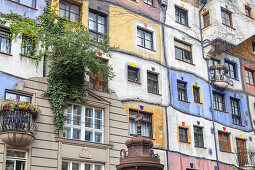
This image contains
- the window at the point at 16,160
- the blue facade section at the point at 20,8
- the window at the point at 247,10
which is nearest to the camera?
the window at the point at 16,160

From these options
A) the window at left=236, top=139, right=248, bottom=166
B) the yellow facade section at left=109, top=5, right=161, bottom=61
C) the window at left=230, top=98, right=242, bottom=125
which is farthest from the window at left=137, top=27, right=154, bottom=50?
the window at left=236, top=139, right=248, bottom=166

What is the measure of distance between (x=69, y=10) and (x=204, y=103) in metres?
9.41

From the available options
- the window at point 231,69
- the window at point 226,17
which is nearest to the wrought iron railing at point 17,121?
the window at point 231,69

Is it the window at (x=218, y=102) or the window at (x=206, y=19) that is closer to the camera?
the window at (x=218, y=102)

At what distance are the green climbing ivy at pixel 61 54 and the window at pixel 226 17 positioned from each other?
11161 millimetres

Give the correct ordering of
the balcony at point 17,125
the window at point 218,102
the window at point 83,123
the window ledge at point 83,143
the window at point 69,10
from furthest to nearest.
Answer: the window at point 218,102
the window at point 69,10
the window at point 83,123
the window ledge at point 83,143
the balcony at point 17,125

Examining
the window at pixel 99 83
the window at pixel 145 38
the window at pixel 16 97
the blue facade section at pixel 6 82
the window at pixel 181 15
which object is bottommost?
the window at pixel 16 97

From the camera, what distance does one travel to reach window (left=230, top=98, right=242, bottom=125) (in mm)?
23391

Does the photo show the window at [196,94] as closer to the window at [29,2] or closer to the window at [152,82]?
the window at [152,82]

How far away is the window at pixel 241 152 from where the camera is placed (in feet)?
71.9

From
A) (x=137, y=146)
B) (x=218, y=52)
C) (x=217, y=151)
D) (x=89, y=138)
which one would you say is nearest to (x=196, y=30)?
(x=218, y=52)

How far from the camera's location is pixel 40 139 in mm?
14625

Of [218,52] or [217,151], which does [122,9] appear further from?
[217,151]

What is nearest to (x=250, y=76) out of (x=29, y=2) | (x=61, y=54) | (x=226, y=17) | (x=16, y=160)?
(x=226, y=17)
